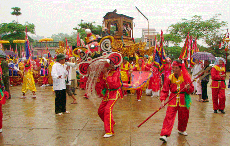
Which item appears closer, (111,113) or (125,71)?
(111,113)

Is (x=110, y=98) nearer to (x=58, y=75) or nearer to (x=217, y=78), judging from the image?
(x=58, y=75)

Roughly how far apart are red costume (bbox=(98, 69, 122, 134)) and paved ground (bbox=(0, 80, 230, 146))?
0.24 metres

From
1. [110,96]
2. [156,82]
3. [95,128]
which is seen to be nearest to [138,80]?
[110,96]

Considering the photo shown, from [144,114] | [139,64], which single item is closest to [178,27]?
[139,64]

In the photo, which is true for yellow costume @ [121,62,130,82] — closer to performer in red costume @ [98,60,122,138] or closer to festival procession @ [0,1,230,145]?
festival procession @ [0,1,230,145]

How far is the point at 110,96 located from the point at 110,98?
0.04 m

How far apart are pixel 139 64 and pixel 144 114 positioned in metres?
3.03

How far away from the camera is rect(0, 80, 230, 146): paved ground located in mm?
3879

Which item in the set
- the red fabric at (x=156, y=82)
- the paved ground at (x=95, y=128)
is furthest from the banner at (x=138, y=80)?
the red fabric at (x=156, y=82)

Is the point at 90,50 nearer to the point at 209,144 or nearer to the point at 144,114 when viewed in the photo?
the point at 144,114

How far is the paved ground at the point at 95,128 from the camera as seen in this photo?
3879mm

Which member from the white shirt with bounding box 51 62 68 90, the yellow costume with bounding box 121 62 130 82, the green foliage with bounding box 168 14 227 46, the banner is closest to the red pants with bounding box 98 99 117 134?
the banner

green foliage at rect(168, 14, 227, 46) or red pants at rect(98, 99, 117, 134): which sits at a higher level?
green foliage at rect(168, 14, 227, 46)

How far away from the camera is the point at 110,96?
4332mm
